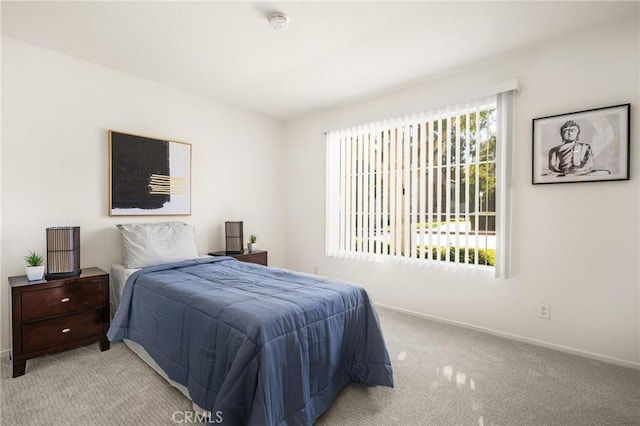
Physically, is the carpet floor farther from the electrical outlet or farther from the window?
the window

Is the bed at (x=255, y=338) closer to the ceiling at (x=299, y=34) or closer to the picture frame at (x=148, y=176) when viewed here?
the picture frame at (x=148, y=176)

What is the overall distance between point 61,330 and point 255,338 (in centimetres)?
194

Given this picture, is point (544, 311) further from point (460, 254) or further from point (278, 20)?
point (278, 20)

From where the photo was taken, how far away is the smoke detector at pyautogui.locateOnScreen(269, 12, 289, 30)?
2.21 metres

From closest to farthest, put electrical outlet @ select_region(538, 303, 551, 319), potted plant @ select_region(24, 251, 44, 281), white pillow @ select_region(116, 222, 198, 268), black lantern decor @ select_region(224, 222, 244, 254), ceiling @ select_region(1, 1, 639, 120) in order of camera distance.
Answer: ceiling @ select_region(1, 1, 639, 120)
potted plant @ select_region(24, 251, 44, 281)
electrical outlet @ select_region(538, 303, 551, 319)
white pillow @ select_region(116, 222, 198, 268)
black lantern decor @ select_region(224, 222, 244, 254)

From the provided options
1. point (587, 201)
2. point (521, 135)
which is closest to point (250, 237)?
point (521, 135)

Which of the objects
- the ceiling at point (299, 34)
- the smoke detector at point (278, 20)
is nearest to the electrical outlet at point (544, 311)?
the ceiling at point (299, 34)

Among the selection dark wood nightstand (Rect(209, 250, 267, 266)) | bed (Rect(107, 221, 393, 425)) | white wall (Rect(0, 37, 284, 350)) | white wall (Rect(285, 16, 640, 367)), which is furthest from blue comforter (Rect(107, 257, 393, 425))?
white wall (Rect(285, 16, 640, 367))

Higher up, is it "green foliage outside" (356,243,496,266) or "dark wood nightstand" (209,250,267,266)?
"green foliage outside" (356,243,496,266)

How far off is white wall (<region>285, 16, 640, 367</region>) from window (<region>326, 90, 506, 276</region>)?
0.18 m

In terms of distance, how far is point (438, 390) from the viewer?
2.04 m

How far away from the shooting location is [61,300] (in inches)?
94.6

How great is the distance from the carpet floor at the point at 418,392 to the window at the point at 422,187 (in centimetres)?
98

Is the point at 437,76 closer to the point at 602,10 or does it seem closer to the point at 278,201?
the point at 602,10
